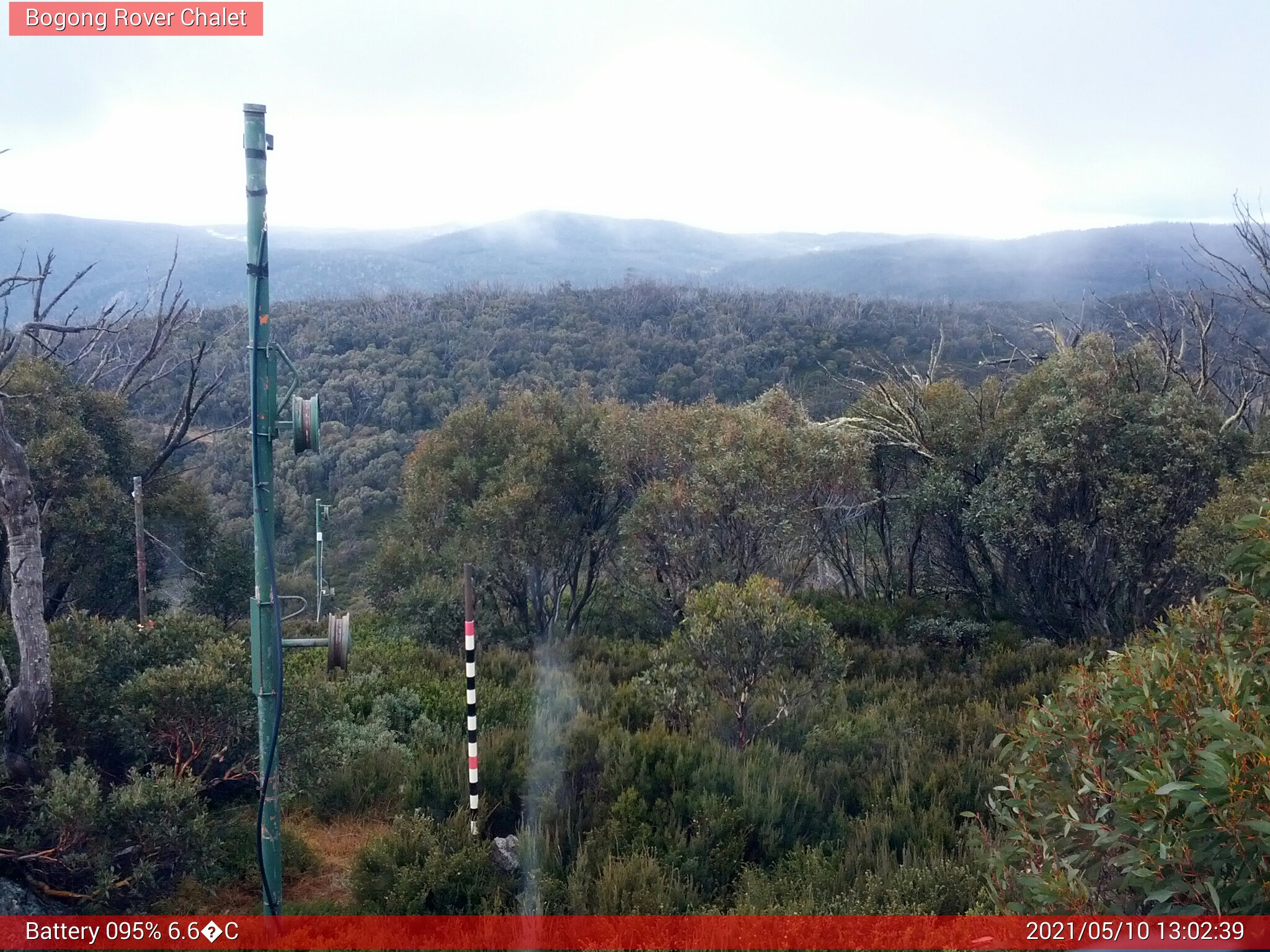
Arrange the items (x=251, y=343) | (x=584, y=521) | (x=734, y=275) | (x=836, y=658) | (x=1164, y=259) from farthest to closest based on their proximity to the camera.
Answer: (x=734, y=275)
(x=1164, y=259)
(x=584, y=521)
(x=836, y=658)
(x=251, y=343)

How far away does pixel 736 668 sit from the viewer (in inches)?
310

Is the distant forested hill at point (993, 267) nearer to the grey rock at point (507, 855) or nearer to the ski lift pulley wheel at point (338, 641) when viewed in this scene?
the grey rock at point (507, 855)

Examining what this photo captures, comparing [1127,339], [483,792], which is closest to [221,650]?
[483,792]

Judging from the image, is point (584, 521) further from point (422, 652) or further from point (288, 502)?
point (288, 502)

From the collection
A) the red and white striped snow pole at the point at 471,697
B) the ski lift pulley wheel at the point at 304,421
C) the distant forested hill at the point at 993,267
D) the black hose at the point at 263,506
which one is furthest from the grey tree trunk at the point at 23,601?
the distant forested hill at the point at 993,267

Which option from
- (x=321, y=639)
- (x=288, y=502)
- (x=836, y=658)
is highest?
(x=321, y=639)

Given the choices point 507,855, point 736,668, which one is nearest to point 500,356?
point 736,668

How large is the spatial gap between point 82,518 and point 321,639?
930 cm

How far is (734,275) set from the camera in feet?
352

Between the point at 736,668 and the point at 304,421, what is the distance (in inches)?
197

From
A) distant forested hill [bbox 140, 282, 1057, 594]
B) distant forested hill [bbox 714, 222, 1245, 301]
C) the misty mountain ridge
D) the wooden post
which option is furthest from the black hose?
distant forested hill [bbox 714, 222, 1245, 301]

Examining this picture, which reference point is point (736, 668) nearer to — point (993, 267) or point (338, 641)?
point (338, 641)

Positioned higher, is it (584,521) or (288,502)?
(584,521)

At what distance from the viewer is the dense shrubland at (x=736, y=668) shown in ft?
10.6
